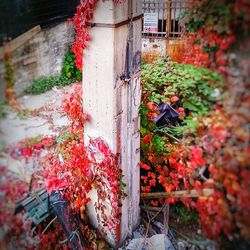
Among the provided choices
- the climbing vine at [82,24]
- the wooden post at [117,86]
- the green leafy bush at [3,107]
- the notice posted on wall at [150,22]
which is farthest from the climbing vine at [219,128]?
the notice posted on wall at [150,22]

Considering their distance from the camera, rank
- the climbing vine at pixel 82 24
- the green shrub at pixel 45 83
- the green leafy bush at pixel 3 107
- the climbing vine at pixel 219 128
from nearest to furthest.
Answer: the climbing vine at pixel 219 128
the green leafy bush at pixel 3 107
the green shrub at pixel 45 83
the climbing vine at pixel 82 24

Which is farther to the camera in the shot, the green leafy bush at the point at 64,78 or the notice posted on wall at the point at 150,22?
the notice posted on wall at the point at 150,22

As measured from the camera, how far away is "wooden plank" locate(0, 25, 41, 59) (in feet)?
10.5

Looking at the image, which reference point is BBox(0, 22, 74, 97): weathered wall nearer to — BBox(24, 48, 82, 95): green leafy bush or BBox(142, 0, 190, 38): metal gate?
BBox(24, 48, 82, 95): green leafy bush

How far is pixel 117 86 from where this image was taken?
12.6 feet

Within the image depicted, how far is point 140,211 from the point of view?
4.62m

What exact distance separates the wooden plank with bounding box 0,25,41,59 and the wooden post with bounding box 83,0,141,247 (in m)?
0.53

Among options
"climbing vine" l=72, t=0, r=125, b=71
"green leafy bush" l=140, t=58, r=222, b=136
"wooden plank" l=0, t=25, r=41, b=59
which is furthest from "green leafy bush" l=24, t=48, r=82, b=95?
"green leafy bush" l=140, t=58, r=222, b=136

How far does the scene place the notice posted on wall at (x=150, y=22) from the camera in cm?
520

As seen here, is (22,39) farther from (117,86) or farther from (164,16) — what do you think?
(164,16)

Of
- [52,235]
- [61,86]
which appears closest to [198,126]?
[61,86]

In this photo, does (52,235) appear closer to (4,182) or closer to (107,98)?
(4,182)

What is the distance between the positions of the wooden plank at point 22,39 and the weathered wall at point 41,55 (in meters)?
0.03

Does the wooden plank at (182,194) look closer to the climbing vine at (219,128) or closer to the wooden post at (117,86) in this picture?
the climbing vine at (219,128)
